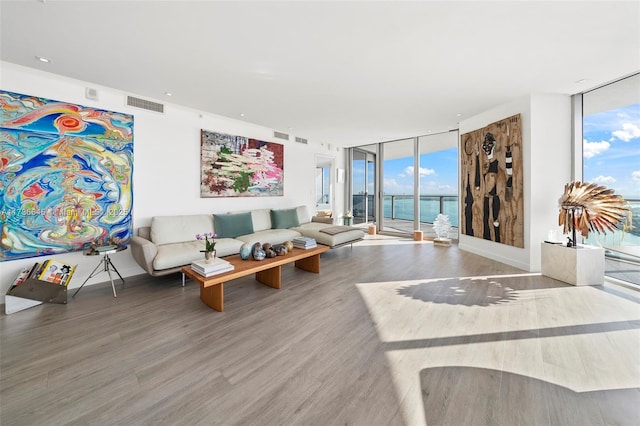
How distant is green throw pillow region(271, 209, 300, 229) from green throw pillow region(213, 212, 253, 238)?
712mm

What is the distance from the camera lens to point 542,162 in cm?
389

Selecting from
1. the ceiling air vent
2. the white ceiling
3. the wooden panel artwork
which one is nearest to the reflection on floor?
the wooden panel artwork

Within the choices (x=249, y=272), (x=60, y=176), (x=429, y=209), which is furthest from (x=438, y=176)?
(x=60, y=176)

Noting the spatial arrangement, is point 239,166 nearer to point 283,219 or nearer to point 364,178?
point 283,219

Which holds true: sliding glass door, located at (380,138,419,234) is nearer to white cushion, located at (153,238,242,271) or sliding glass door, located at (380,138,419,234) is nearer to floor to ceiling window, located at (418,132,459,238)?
floor to ceiling window, located at (418,132,459,238)

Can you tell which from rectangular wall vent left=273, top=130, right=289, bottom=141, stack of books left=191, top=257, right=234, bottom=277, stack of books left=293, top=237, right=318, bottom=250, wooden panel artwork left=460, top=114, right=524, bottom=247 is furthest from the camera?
rectangular wall vent left=273, top=130, right=289, bottom=141

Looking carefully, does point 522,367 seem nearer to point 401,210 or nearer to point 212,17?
point 212,17

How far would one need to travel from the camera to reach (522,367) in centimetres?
174

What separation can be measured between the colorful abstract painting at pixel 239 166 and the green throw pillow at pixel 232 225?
22.5 inches

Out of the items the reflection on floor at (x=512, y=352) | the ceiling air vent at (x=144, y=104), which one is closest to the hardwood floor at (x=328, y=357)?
the reflection on floor at (x=512, y=352)

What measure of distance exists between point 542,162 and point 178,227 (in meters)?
5.71

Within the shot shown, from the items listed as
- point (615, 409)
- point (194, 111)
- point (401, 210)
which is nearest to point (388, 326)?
point (615, 409)

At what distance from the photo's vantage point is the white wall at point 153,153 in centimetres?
297

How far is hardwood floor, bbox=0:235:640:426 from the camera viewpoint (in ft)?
4.59
